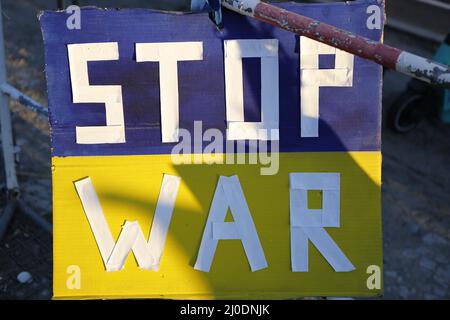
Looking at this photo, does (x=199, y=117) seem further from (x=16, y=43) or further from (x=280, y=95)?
(x=16, y=43)

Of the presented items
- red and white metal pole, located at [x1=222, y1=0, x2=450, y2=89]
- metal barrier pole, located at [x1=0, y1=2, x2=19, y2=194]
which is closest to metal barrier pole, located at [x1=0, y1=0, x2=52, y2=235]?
metal barrier pole, located at [x1=0, y1=2, x2=19, y2=194]

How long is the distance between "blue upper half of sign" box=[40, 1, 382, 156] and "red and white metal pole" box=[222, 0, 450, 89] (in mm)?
197

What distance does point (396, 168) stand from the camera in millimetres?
4836

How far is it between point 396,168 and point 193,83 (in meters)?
2.74

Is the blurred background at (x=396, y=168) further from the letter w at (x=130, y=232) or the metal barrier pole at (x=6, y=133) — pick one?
the letter w at (x=130, y=232)

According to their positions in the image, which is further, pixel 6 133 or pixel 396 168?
pixel 396 168

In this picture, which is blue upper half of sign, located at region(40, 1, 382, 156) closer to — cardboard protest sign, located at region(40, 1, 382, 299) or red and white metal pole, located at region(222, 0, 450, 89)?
cardboard protest sign, located at region(40, 1, 382, 299)

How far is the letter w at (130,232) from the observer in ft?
8.43

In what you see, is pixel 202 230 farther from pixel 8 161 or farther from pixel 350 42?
pixel 8 161

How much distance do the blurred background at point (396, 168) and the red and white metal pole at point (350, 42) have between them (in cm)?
212

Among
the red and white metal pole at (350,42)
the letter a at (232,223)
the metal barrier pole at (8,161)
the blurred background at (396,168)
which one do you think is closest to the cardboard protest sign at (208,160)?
the letter a at (232,223)

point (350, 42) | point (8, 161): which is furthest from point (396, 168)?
point (350, 42)

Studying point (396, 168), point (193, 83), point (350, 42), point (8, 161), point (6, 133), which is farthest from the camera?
point (396, 168)

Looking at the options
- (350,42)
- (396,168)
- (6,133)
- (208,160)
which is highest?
(350,42)
